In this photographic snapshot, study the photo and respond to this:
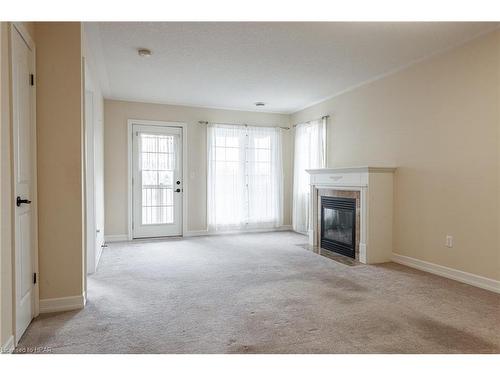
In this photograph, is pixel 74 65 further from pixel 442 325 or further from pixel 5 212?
pixel 442 325

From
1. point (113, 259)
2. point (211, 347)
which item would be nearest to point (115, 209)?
point (113, 259)

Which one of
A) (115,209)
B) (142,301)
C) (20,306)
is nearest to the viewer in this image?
(20,306)

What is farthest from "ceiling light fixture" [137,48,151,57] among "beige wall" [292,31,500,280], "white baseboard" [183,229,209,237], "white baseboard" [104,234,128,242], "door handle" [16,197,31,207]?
"white baseboard" [183,229,209,237]

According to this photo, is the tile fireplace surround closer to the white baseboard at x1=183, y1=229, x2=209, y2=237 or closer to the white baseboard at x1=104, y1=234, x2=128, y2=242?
the white baseboard at x1=183, y1=229, x2=209, y2=237

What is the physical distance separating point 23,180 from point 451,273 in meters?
4.12

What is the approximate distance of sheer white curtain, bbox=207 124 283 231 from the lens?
641 centimetres

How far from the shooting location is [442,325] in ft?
7.83

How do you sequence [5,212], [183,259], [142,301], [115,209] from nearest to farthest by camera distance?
[5,212], [142,301], [183,259], [115,209]

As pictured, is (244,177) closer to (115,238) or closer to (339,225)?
(339,225)

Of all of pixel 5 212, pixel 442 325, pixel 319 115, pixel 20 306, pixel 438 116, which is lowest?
pixel 442 325

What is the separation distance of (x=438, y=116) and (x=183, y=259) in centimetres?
359

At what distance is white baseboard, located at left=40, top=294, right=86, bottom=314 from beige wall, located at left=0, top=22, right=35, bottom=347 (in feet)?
1.96

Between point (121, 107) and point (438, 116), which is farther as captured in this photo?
point (121, 107)

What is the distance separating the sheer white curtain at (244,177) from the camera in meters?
6.41
